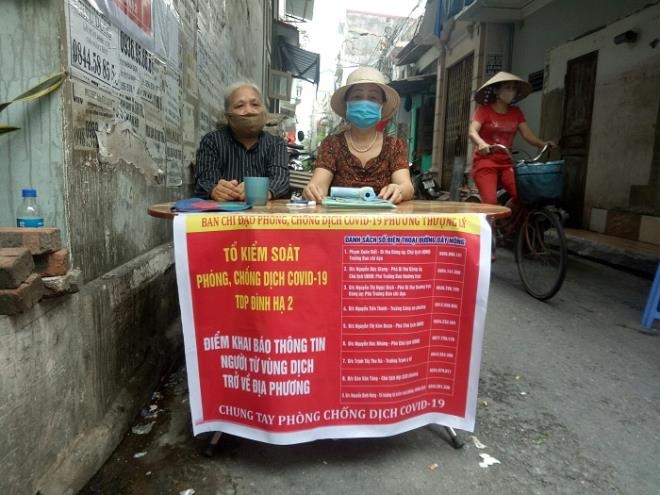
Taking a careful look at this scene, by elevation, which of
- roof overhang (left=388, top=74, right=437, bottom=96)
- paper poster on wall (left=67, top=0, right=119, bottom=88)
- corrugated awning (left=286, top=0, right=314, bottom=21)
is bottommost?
paper poster on wall (left=67, top=0, right=119, bottom=88)

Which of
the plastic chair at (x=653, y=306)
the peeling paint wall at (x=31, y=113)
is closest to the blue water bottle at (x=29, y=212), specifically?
the peeling paint wall at (x=31, y=113)

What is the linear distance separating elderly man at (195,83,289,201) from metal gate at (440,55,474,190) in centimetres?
783

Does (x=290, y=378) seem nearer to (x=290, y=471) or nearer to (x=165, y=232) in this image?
(x=290, y=471)

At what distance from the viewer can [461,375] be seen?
5.68 ft

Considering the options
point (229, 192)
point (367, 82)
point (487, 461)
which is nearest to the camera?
point (487, 461)

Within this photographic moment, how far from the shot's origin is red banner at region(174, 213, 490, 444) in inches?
61.2

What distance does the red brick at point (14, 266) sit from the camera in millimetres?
1193

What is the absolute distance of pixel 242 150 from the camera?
2.86 m

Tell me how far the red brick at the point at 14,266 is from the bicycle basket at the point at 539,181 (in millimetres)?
3393

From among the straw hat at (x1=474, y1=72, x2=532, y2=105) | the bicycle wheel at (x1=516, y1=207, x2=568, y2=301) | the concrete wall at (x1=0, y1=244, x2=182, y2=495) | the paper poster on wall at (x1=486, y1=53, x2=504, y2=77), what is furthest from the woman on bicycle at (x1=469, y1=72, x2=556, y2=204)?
the paper poster on wall at (x1=486, y1=53, x2=504, y2=77)

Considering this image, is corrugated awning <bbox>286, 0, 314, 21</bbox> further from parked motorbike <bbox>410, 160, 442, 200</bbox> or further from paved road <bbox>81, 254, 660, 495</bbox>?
paved road <bbox>81, 254, 660, 495</bbox>

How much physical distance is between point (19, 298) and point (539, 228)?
3.76 metres

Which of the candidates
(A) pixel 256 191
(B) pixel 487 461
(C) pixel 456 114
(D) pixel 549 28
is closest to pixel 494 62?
(D) pixel 549 28

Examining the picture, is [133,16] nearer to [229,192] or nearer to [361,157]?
[229,192]
